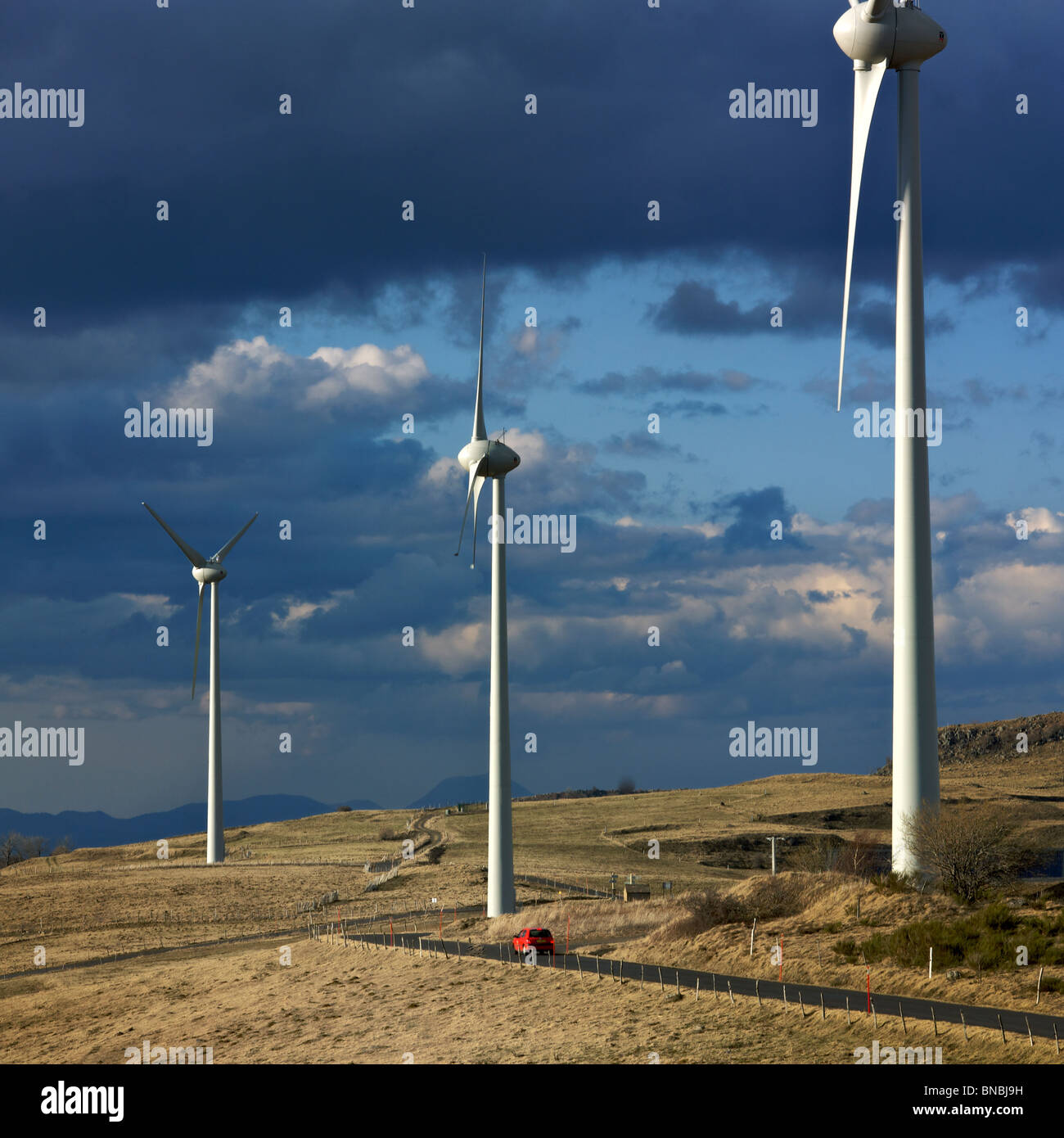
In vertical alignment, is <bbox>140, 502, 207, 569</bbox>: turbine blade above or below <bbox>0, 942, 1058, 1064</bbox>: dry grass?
above

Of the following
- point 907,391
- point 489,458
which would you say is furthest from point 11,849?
point 907,391

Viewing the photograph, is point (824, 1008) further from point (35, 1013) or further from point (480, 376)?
point (480, 376)

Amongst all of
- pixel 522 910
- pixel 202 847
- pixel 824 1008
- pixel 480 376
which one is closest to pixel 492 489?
pixel 480 376

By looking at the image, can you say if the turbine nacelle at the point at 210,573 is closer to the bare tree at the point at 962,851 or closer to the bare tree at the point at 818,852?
the bare tree at the point at 818,852

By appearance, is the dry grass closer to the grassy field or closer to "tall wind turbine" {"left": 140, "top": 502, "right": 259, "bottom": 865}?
the grassy field

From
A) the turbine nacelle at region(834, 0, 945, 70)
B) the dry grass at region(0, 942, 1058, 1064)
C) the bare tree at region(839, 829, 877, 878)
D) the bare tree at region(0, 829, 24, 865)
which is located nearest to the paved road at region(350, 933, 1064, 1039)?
the dry grass at region(0, 942, 1058, 1064)
